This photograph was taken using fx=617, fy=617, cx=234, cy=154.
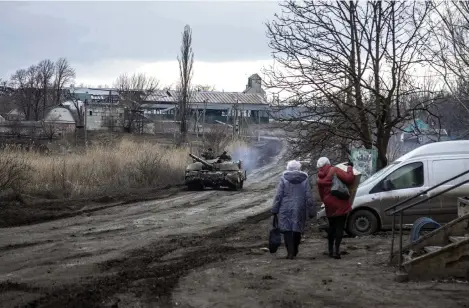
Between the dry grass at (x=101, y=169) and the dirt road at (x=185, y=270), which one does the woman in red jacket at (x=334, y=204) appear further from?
the dry grass at (x=101, y=169)

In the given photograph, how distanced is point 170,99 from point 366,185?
223 feet

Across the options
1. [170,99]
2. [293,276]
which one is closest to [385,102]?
[293,276]

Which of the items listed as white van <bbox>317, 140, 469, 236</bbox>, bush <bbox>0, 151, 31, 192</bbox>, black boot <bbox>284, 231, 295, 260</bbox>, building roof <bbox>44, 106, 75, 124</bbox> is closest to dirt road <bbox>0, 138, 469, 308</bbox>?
black boot <bbox>284, 231, 295, 260</bbox>

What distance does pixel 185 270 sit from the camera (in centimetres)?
923

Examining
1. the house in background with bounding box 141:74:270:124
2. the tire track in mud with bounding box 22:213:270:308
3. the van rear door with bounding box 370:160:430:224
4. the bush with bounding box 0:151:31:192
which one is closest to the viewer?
the tire track in mud with bounding box 22:213:270:308

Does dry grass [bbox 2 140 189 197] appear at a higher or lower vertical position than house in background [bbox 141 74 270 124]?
lower

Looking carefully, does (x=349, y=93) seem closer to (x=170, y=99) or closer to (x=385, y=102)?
(x=385, y=102)

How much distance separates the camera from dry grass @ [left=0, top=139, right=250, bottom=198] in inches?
848

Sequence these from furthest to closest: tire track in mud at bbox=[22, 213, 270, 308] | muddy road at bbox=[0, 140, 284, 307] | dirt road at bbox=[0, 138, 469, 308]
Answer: muddy road at bbox=[0, 140, 284, 307]
dirt road at bbox=[0, 138, 469, 308]
tire track in mud at bbox=[22, 213, 270, 308]

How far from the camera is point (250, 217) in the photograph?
722 inches

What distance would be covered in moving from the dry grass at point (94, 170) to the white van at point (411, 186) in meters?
11.5

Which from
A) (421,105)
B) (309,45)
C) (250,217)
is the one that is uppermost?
(309,45)

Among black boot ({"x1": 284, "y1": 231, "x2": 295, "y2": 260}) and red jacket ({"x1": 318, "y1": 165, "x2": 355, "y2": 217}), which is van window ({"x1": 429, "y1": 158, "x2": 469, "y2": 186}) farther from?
black boot ({"x1": 284, "y1": 231, "x2": 295, "y2": 260})

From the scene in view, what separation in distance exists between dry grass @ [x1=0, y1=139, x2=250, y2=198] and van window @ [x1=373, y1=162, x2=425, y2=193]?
12104 mm
